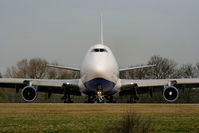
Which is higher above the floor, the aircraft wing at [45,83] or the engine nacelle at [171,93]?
the aircraft wing at [45,83]

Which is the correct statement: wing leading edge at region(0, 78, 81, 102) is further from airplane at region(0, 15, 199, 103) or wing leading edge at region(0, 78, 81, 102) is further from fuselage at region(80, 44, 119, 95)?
fuselage at region(80, 44, 119, 95)

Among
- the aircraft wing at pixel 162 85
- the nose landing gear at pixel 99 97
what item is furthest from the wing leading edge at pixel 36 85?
the aircraft wing at pixel 162 85

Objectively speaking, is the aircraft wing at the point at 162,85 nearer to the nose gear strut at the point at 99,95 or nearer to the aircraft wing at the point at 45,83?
the nose gear strut at the point at 99,95

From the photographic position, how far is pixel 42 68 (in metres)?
87.8

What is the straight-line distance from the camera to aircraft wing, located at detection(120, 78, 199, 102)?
132 ft

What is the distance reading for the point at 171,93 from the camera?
40.2 m

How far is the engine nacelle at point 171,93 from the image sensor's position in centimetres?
4000

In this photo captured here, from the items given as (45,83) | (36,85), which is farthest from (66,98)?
(36,85)

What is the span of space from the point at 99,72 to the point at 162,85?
6418mm

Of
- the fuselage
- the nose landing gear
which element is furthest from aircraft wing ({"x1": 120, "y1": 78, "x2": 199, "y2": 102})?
the nose landing gear

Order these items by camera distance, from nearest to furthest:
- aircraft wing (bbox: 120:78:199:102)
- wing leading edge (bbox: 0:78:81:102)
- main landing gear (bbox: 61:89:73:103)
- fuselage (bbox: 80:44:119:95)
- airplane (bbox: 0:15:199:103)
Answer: fuselage (bbox: 80:44:119:95) < airplane (bbox: 0:15:199:103) < aircraft wing (bbox: 120:78:199:102) < wing leading edge (bbox: 0:78:81:102) < main landing gear (bbox: 61:89:73:103)

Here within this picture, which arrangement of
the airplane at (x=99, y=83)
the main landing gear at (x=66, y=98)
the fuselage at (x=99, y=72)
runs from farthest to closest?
the main landing gear at (x=66, y=98) < the airplane at (x=99, y=83) < the fuselage at (x=99, y=72)

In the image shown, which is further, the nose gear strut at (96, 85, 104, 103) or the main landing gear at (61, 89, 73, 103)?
the main landing gear at (61, 89, 73, 103)

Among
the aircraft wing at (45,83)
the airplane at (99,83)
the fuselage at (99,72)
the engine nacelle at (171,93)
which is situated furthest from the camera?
the aircraft wing at (45,83)
